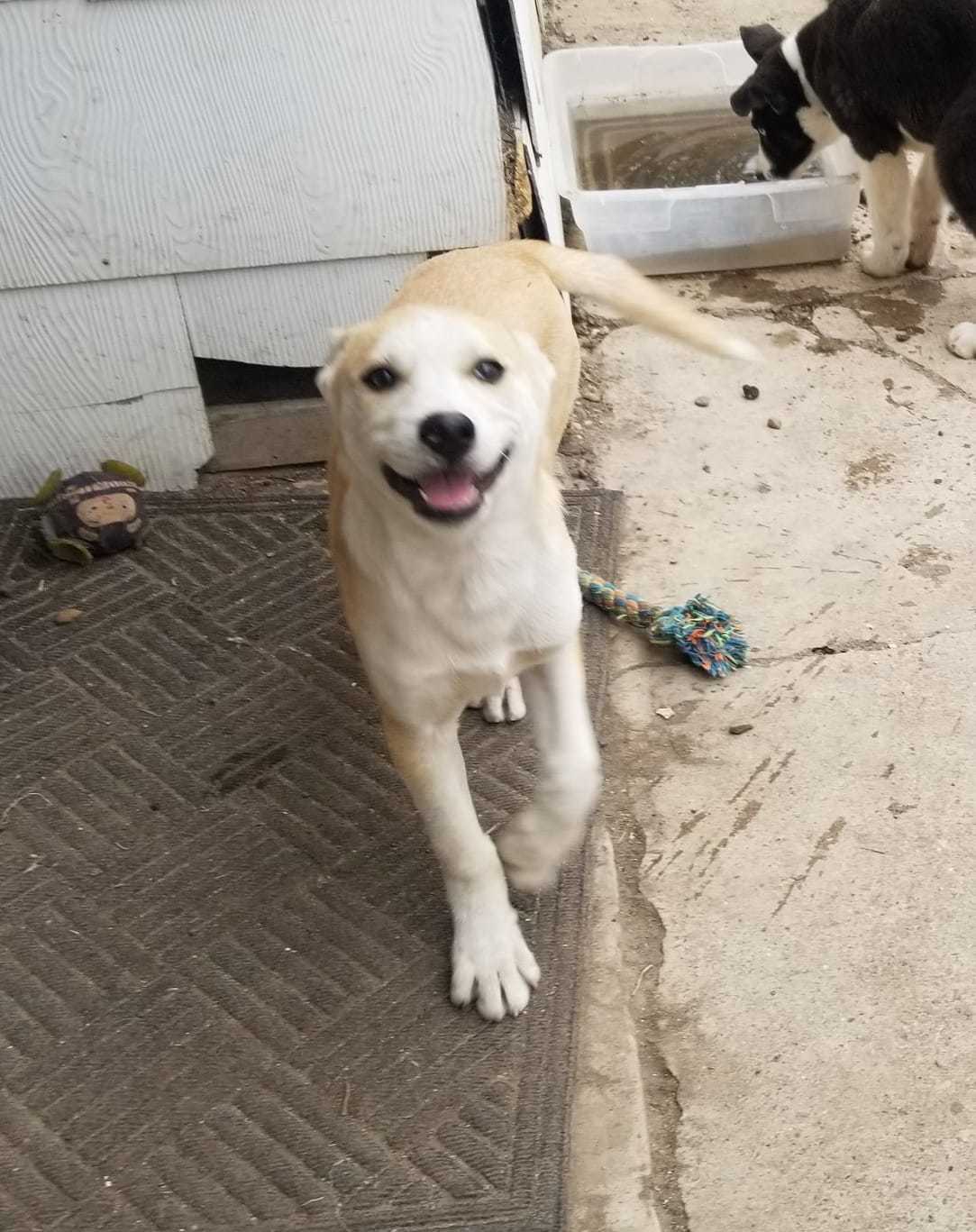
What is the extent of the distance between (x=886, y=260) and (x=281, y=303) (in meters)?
2.02

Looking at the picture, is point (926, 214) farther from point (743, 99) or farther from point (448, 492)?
point (448, 492)

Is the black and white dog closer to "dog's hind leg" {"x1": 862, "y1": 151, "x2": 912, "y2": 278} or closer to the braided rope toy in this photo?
"dog's hind leg" {"x1": 862, "y1": 151, "x2": 912, "y2": 278}

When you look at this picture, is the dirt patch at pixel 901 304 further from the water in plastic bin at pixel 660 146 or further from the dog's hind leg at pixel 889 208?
the water in plastic bin at pixel 660 146

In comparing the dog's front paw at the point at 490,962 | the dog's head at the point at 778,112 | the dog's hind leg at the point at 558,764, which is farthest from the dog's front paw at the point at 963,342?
the dog's front paw at the point at 490,962

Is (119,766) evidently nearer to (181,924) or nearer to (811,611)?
(181,924)

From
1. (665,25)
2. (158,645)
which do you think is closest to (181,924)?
(158,645)

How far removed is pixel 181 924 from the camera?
2.12 m

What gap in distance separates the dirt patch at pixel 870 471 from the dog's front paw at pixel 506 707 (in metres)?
1.14

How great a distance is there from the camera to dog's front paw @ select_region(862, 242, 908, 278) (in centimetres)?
380

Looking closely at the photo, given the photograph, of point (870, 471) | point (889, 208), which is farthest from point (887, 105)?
point (870, 471)

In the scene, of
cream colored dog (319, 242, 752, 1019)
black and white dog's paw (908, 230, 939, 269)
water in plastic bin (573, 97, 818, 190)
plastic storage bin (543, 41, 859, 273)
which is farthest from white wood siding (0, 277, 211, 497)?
black and white dog's paw (908, 230, 939, 269)

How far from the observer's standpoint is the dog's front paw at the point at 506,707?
245cm

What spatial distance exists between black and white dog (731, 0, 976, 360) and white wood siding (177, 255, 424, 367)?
162cm

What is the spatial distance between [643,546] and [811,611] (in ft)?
1.45
